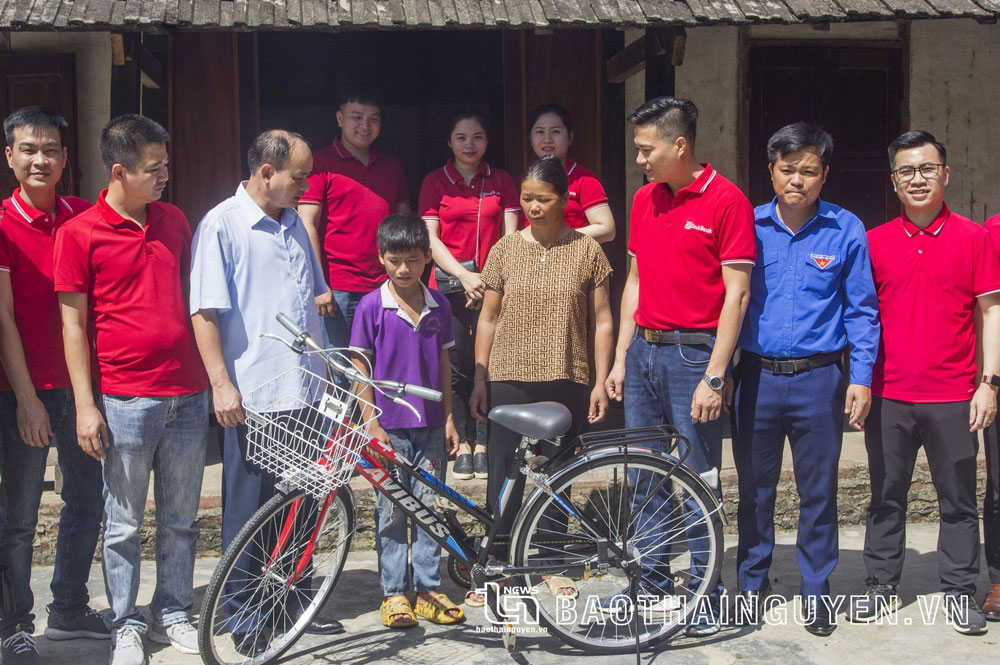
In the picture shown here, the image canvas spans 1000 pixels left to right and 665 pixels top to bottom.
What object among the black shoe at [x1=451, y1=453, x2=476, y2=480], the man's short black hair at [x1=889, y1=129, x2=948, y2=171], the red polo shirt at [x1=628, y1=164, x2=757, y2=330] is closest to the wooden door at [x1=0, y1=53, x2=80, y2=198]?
the black shoe at [x1=451, y1=453, x2=476, y2=480]

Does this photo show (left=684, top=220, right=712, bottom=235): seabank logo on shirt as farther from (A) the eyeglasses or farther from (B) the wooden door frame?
(B) the wooden door frame

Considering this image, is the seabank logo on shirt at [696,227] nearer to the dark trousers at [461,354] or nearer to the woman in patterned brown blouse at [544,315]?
the woman in patterned brown blouse at [544,315]

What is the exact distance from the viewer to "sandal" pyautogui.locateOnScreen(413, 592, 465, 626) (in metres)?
4.48

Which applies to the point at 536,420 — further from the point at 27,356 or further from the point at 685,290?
the point at 27,356

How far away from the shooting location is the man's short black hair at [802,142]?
4.24 m

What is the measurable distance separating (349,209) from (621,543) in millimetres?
2495

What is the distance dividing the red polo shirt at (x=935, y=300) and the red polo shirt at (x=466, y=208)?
2108 millimetres

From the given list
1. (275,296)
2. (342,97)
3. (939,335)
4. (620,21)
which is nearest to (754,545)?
(939,335)

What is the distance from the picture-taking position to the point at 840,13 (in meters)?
5.61

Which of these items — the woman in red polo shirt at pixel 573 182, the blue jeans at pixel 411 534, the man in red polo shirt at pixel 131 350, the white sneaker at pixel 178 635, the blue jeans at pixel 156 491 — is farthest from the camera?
the woman in red polo shirt at pixel 573 182

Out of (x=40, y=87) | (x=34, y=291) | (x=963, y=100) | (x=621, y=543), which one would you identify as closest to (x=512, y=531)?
(x=621, y=543)

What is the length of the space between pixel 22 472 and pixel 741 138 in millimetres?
5153

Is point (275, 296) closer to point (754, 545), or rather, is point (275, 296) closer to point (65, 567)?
point (65, 567)

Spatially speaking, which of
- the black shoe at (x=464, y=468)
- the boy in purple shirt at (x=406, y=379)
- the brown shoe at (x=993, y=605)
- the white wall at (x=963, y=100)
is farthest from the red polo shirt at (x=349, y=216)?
the white wall at (x=963, y=100)
